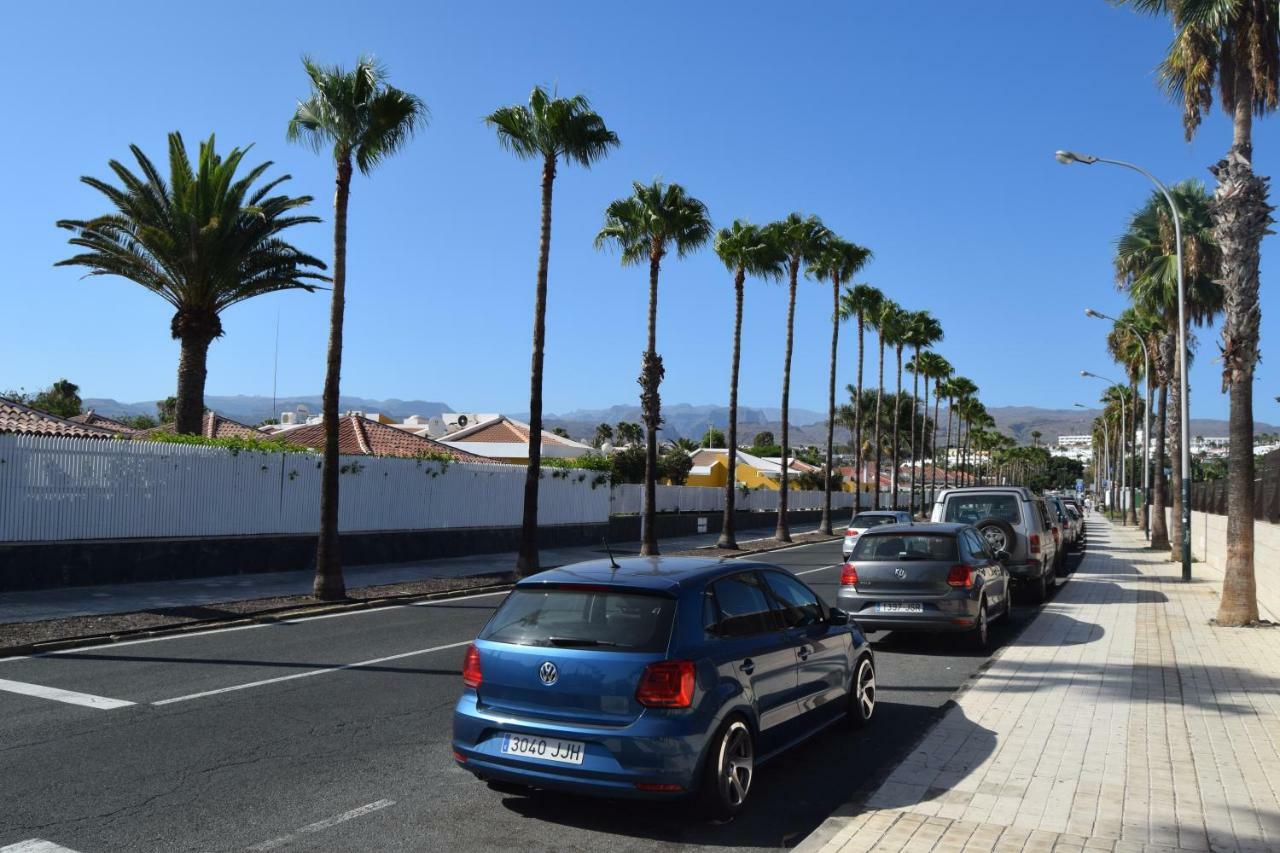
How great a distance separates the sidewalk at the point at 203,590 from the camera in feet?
48.5

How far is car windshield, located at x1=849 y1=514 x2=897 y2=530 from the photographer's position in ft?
91.0

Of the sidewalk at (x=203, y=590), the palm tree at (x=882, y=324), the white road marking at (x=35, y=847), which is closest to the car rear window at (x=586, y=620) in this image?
the white road marking at (x=35, y=847)

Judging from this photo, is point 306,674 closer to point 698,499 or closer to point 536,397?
point 536,397

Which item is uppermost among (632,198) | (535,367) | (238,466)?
(632,198)

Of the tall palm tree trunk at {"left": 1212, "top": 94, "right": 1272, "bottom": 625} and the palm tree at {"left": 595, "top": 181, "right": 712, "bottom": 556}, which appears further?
the palm tree at {"left": 595, "top": 181, "right": 712, "bottom": 556}

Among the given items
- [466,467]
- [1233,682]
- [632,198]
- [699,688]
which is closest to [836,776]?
[699,688]

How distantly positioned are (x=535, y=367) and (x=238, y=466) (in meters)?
6.79

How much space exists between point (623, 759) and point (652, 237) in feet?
86.9

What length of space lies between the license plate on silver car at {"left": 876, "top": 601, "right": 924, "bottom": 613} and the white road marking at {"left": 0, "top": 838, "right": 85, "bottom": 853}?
933 cm

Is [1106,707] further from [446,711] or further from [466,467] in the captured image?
[466,467]

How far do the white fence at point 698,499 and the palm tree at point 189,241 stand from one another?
1631 centimetres

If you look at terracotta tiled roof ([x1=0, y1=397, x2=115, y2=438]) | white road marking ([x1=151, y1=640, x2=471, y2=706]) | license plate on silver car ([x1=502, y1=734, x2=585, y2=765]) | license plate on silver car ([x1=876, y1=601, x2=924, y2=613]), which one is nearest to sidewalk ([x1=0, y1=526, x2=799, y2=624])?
white road marking ([x1=151, y1=640, x2=471, y2=706])

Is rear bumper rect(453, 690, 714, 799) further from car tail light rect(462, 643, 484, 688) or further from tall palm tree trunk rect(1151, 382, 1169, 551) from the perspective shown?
tall palm tree trunk rect(1151, 382, 1169, 551)

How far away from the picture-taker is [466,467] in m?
27.9
